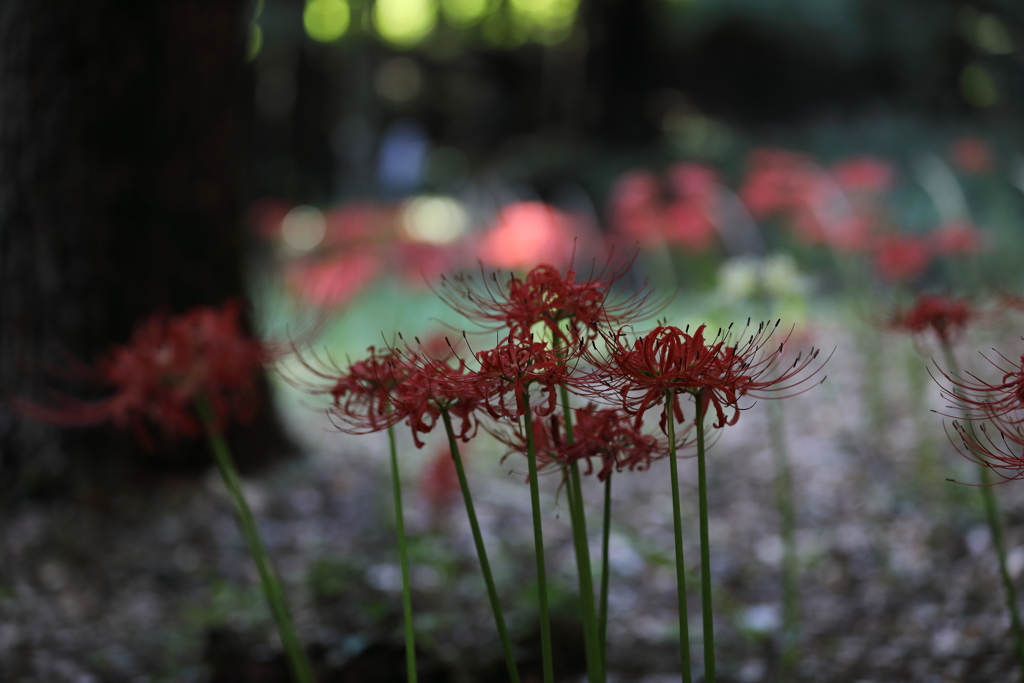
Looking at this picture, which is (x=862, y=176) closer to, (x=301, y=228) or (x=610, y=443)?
(x=610, y=443)

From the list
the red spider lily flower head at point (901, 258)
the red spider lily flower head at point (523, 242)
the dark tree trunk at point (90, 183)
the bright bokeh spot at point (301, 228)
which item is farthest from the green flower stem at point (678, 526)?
the bright bokeh spot at point (301, 228)

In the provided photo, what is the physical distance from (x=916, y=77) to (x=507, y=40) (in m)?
4.35

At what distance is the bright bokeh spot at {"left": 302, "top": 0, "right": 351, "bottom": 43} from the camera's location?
374 inches

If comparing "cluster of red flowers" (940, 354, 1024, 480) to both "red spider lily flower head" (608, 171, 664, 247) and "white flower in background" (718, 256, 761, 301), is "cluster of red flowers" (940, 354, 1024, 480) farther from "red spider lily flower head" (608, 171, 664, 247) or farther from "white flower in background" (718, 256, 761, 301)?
"red spider lily flower head" (608, 171, 664, 247)

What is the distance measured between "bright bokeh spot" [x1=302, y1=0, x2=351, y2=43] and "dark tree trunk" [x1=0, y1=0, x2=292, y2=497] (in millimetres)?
7116

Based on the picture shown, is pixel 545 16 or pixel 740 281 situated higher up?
pixel 545 16

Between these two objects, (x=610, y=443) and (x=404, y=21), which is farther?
(x=404, y=21)

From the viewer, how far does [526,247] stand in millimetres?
3965

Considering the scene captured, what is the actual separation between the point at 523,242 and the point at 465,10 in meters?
5.93

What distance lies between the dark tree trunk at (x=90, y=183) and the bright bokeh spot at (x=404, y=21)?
7024 mm

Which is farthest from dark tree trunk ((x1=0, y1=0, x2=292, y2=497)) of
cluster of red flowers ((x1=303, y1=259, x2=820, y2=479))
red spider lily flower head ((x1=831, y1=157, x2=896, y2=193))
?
red spider lily flower head ((x1=831, y1=157, x2=896, y2=193))

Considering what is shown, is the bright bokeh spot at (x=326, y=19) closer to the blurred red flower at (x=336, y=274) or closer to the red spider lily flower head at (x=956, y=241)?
the blurred red flower at (x=336, y=274)

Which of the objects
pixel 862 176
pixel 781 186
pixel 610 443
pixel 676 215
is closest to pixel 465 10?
pixel 676 215

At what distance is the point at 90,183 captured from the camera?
2.68m
